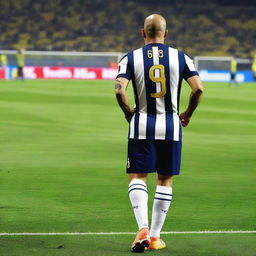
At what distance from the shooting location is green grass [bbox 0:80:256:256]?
7.08m

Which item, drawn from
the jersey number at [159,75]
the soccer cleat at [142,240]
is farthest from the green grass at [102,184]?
the jersey number at [159,75]

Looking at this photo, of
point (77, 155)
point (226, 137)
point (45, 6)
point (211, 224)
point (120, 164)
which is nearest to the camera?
point (211, 224)

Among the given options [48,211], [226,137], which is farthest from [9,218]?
[226,137]

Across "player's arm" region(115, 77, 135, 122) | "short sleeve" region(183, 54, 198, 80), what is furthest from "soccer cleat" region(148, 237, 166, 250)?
"short sleeve" region(183, 54, 198, 80)

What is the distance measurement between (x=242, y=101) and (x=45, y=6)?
36.8 meters

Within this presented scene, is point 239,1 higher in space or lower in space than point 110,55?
higher

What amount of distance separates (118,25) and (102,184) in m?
54.0

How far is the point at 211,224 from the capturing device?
8133 millimetres

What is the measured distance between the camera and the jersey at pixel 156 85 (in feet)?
21.6

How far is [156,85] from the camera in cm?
661

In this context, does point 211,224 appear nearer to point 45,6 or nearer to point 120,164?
point 120,164

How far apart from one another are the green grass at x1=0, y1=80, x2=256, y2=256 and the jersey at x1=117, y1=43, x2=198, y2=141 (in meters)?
1.00

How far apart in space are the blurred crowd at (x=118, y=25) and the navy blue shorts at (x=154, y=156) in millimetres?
54944

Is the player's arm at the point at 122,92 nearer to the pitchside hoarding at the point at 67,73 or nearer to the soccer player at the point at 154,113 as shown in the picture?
the soccer player at the point at 154,113
